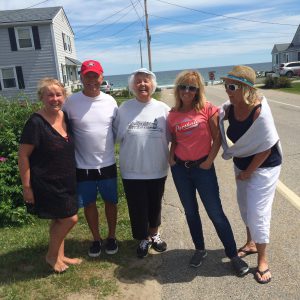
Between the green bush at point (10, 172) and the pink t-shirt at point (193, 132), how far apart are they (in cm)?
243

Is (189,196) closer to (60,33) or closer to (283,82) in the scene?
(60,33)

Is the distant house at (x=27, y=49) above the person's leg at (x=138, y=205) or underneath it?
above

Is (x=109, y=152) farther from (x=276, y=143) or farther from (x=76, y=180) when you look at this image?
(x=276, y=143)

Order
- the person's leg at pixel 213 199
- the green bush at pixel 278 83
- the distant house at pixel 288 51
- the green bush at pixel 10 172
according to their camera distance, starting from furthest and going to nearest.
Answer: the distant house at pixel 288 51
the green bush at pixel 278 83
the green bush at pixel 10 172
the person's leg at pixel 213 199

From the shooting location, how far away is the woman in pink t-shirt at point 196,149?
3.35m

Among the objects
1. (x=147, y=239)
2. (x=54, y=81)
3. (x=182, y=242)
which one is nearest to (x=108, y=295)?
(x=147, y=239)

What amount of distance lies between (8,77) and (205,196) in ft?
84.8

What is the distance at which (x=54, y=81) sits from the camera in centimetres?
340

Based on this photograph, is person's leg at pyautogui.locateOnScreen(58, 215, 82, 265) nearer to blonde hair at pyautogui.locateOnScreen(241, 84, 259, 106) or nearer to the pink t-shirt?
the pink t-shirt

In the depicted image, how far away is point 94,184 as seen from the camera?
3766 mm

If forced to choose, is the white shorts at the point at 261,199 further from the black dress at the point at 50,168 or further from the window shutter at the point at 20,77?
the window shutter at the point at 20,77

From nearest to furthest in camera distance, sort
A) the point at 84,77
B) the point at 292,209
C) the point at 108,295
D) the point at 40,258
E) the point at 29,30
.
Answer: the point at 108,295, the point at 84,77, the point at 40,258, the point at 292,209, the point at 29,30

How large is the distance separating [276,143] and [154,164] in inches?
45.7

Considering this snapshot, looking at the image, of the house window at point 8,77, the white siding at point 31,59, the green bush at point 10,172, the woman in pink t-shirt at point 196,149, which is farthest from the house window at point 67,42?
the woman in pink t-shirt at point 196,149
